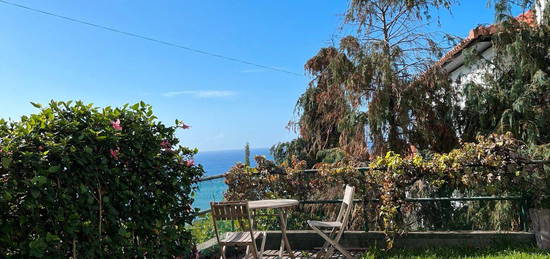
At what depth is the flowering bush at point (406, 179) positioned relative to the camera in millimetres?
Result: 5418

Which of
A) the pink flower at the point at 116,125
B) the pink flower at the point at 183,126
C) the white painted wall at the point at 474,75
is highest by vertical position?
the white painted wall at the point at 474,75

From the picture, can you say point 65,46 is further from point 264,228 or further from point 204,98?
point 204,98

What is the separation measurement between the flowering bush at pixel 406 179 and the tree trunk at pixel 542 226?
108 millimetres

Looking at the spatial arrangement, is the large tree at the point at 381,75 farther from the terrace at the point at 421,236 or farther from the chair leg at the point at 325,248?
the chair leg at the point at 325,248

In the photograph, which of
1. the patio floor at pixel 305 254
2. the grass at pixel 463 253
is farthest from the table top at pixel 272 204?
the grass at pixel 463 253

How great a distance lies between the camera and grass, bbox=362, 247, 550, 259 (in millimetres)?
5087

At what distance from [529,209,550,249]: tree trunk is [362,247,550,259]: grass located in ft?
0.42

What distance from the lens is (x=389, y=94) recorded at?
909 cm

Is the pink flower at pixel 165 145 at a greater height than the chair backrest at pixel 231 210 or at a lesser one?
greater

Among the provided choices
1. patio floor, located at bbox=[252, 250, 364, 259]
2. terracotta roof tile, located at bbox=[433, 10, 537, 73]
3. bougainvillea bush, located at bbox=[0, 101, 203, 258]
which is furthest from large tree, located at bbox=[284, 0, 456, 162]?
bougainvillea bush, located at bbox=[0, 101, 203, 258]

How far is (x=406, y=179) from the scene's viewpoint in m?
5.76

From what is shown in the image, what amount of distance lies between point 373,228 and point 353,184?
70 cm

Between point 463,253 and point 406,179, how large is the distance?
1051 millimetres

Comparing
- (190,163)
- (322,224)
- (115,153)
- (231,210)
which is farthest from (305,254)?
(115,153)
